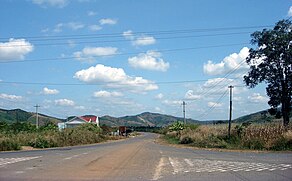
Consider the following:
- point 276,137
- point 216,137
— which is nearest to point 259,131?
point 276,137

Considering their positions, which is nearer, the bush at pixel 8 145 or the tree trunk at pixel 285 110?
the bush at pixel 8 145

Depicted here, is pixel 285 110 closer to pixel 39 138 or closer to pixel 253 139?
pixel 253 139

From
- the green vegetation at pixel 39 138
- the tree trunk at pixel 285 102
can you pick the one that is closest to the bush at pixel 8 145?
the green vegetation at pixel 39 138

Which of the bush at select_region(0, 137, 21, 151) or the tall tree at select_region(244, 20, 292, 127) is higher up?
the tall tree at select_region(244, 20, 292, 127)

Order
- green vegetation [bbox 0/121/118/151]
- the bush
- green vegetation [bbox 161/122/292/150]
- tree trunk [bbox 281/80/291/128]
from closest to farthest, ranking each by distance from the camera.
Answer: green vegetation [bbox 161/122/292/150], the bush, green vegetation [bbox 0/121/118/151], tree trunk [bbox 281/80/291/128]

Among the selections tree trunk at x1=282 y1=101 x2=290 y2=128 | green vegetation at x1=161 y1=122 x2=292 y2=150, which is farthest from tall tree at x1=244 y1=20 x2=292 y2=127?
green vegetation at x1=161 y1=122 x2=292 y2=150

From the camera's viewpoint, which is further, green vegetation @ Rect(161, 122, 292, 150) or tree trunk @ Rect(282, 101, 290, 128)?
tree trunk @ Rect(282, 101, 290, 128)

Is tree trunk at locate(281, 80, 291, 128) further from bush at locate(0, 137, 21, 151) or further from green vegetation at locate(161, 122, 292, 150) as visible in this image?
bush at locate(0, 137, 21, 151)

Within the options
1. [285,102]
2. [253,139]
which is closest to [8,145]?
[253,139]

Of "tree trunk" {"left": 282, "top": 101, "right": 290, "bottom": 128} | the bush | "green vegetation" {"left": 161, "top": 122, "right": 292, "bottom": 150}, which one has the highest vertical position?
"tree trunk" {"left": 282, "top": 101, "right": 290, "bottom": 128}

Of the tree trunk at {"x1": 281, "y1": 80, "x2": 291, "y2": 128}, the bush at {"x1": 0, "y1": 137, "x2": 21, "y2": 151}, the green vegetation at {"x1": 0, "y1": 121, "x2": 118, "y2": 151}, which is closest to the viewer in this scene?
the bush at {"x1": 0, "y1": 137, "x2": 21, "y2": 151}

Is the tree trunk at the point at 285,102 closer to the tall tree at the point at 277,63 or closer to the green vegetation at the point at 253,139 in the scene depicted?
the tall tree at the point at 277,63

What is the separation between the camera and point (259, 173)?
1442cm

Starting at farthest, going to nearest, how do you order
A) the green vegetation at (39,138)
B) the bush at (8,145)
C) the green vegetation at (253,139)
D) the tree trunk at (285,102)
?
the tree trunk at (285,102)
the green vegetation at (39,138)
the bush at (8,145)
the green vegetation at (253,139)
